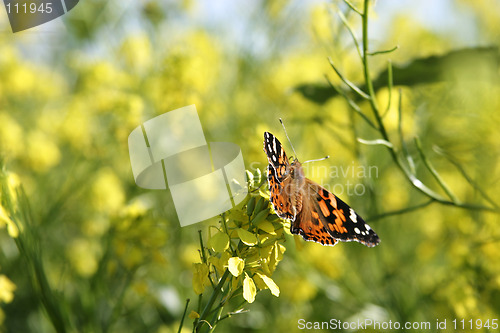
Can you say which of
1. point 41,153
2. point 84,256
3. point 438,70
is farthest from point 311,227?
point 41,153

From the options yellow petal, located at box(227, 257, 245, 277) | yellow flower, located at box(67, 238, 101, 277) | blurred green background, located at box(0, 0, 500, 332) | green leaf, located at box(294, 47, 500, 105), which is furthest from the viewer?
yellow flower, located at box(67, 238, 101, 277)

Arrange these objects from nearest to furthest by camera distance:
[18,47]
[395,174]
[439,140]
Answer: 1. [439,140]
2. [395,174]
3. [18,47]

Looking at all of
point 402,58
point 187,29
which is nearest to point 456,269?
point 402,58

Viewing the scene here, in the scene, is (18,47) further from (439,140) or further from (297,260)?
(439,140)

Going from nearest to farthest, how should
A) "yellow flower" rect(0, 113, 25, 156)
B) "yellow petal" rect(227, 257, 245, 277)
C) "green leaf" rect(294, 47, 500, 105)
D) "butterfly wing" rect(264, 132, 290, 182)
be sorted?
"yellow petal" rect(227, 257, 245, 277) < "butterfly wing" rect(264, 132, 290, 182) < "green leaf" rect(294, 47, 500, 105) < "yellow flower" rect(0, 113, 25, 156)

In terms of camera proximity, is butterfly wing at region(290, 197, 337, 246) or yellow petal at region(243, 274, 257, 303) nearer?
yellow petal at region(243, 274, 257, 303)

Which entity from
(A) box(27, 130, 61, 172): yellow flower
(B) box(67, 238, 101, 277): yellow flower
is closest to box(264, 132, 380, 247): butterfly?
(B) box(67, 238, 101, 277): yellow flower

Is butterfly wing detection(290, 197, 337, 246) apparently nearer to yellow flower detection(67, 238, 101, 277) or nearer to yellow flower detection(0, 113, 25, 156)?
yellow flower detection(67, 238, 101, 277)
